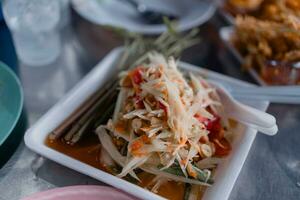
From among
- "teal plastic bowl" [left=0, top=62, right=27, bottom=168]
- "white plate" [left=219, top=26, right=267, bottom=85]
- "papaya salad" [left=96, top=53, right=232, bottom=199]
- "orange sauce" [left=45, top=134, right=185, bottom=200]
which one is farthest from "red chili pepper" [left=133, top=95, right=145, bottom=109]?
"white plate" [left=219, top=26, right=267, bottom=85]

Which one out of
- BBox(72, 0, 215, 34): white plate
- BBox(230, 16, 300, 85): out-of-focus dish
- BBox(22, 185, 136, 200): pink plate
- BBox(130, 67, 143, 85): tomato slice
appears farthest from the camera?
BBox(72, 0, 215, 34): white plate

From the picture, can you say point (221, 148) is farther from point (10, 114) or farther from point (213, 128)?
point (10, 114)

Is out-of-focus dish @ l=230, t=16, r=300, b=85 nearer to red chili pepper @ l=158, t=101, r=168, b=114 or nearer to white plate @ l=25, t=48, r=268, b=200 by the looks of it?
white plate @ l=25, t=48, r=268, b=200

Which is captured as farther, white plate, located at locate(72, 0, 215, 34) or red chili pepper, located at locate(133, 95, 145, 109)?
white plate, located at locate(72, 0, 215, 34)

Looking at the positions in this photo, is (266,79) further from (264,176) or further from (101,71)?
(101,71)

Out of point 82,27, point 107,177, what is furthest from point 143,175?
point 82,27

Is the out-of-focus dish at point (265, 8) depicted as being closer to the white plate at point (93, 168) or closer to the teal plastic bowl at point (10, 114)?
the white plate at point (93, 168)
